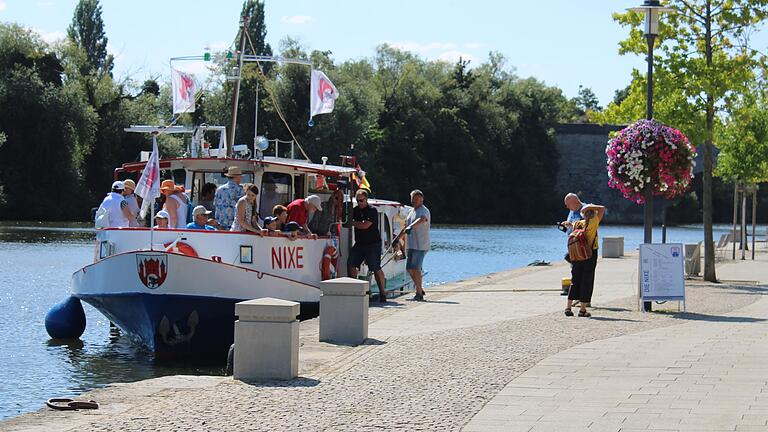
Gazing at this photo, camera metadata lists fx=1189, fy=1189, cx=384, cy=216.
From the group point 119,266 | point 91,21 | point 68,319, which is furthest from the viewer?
point 91,21

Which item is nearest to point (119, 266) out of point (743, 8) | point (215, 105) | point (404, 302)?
point (404, 302)

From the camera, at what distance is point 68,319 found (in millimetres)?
21047

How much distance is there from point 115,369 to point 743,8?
16.8 metres

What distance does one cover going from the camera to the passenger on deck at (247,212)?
18047 millimetres

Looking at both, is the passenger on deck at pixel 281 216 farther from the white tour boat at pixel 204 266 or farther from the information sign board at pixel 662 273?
the information sign board at pixel 662 273

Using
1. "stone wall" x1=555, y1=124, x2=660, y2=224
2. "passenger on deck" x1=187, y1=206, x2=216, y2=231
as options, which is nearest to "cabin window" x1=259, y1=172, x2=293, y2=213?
"passenger on deck" x1=187, y1=206, x2=216, y2=231

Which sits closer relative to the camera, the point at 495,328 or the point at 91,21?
the point at 495,328

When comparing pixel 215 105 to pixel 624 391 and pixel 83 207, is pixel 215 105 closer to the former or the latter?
pixel 83 207

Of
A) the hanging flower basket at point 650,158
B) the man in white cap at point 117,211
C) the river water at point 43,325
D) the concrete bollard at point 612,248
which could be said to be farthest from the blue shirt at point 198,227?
the concrete bollard at point 612,248

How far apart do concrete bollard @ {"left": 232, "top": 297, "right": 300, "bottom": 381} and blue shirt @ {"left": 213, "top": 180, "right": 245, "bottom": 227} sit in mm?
7138

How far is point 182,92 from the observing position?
74.9ft

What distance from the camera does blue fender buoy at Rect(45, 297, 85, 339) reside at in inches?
828

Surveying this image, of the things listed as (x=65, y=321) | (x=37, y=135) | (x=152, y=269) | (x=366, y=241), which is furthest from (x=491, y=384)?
(x=37, y=135)

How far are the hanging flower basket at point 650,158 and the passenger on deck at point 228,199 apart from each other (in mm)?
6824
